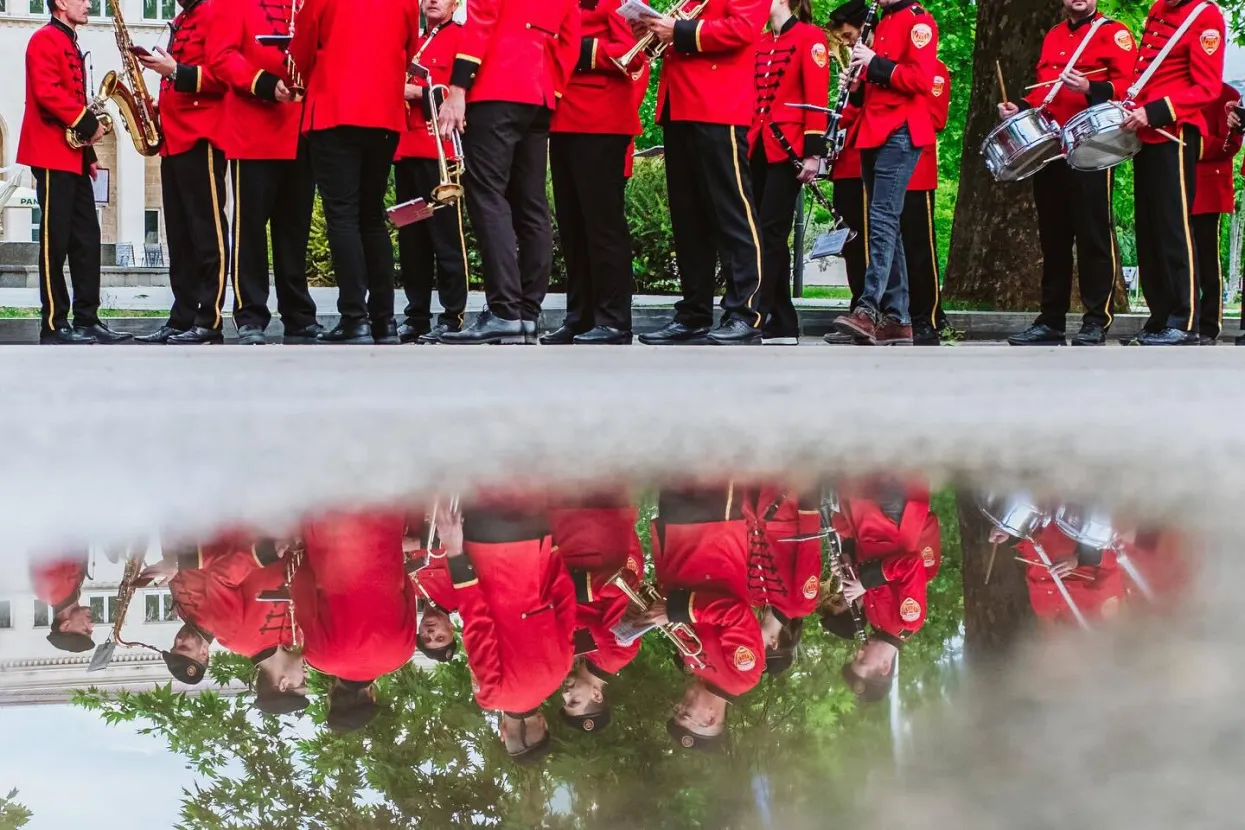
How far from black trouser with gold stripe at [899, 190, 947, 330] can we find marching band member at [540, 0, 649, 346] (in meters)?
2.51

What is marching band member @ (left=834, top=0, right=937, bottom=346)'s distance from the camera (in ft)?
28.8

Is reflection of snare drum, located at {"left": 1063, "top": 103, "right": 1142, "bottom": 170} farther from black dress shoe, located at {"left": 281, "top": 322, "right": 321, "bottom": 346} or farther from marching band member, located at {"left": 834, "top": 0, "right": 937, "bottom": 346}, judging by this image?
black dress shoe, located at {"left": 281, "top": 322, "right": 321, "bottom": 346}

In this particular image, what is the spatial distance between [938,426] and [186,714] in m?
4.12

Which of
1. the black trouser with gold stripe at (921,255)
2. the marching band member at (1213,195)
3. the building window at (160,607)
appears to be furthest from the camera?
the marching band member at (1213,195)

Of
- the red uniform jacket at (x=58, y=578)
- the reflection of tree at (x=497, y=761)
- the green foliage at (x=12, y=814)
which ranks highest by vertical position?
the green foliage at (x=12, y=814)

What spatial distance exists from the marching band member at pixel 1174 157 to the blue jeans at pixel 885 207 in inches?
47.7

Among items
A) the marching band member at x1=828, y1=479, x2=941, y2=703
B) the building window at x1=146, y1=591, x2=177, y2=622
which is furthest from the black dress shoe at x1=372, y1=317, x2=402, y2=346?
the building window at x1=146, y1=591, x2=177, y2=622

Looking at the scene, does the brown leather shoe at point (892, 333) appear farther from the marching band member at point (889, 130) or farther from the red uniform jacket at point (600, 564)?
the red uniform jacket at point (600, 564)

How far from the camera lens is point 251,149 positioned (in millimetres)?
7883

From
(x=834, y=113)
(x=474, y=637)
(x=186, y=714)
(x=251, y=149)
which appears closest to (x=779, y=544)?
(x=474, y=637)

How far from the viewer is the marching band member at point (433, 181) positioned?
8.61 metres

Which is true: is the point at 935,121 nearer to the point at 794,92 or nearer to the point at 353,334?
the point at 794,92

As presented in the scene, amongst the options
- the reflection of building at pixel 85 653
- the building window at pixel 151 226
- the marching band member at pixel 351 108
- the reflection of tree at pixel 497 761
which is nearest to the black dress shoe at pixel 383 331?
the marching band member at pixel 351 108

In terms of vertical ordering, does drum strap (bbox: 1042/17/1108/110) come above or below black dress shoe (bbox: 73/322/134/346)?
above
